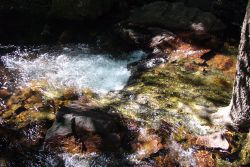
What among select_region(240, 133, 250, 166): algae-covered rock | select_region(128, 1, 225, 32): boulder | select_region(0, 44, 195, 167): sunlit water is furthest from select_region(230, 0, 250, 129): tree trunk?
select_region(128, 1, 225, 32): boulder

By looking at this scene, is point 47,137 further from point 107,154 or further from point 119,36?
point 119,36

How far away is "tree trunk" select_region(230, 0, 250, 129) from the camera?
458 centimetres

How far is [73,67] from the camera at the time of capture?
27.8ft

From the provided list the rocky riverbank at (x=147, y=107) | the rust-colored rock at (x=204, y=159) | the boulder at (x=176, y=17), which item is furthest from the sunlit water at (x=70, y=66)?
the rust-colored rock at (x=204, y=159)

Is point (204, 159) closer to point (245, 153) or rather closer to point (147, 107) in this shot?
point (245, 153)

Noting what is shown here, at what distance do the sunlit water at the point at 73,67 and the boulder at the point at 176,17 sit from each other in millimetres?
1120

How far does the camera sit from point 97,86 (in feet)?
25.4

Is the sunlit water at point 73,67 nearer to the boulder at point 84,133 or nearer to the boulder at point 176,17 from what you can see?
the boulder at point 176,17

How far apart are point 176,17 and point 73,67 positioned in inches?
124

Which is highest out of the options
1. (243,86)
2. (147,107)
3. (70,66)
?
(243,86)

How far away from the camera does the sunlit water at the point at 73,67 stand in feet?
25.7

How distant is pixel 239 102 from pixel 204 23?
13.9 feet

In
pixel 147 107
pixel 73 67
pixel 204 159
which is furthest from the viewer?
pixel 73 67

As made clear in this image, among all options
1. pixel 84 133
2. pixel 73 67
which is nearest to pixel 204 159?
pixel 84 133
